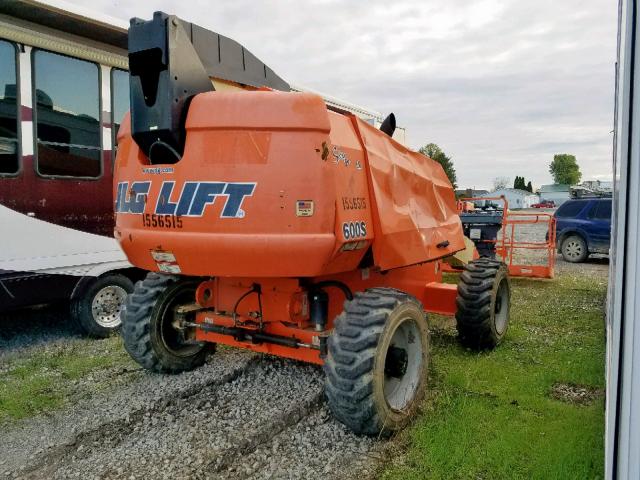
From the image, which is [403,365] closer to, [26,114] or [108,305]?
[108,305]

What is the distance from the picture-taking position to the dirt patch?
15.3 ft


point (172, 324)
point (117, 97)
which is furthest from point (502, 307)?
point (117, 97)

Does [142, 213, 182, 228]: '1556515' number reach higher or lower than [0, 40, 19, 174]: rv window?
lower

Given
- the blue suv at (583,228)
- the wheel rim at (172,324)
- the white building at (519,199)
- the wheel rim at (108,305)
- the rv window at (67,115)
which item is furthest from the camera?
the white building at (519,199)

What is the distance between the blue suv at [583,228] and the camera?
14734mm

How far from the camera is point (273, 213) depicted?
137 inches

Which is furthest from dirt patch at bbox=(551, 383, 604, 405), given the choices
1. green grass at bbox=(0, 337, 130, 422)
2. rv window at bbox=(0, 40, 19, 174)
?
rv window at bbox=(0, 40, 19, 174)

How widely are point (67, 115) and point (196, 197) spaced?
3769mm

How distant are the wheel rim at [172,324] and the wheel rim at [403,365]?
7.07ft

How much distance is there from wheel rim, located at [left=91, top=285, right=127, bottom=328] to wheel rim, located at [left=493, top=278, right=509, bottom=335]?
15.2ft

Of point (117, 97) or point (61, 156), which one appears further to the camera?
point (117, 97)

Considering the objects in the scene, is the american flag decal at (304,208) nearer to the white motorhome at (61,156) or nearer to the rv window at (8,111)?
the white motorhome at (61,156)

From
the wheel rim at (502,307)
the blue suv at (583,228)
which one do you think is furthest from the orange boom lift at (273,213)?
the blue suv at (583,228)

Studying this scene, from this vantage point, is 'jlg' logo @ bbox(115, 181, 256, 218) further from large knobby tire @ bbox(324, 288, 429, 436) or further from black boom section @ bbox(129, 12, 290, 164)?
large knobby tire @ bbox(324, 288, 429, 436)
